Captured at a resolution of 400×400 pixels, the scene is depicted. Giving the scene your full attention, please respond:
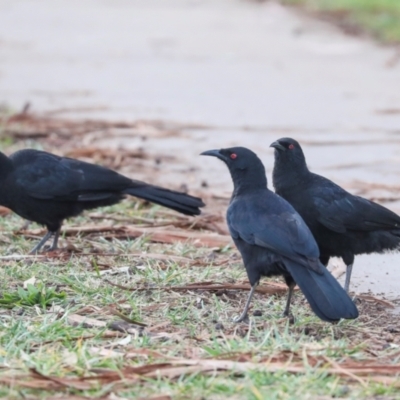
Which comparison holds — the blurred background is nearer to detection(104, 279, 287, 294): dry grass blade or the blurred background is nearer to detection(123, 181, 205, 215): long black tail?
detection(104, 279, 287, 294): dry grass blade

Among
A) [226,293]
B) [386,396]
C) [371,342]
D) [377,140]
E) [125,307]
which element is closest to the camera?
[386,396]

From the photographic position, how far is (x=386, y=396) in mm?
4285

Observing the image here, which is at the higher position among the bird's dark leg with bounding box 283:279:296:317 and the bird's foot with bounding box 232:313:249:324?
the bird's dark leg with bounding box 283:279:296:317

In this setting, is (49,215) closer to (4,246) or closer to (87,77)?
(4,246)

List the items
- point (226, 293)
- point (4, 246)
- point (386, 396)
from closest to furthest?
point (386, 396), point (226, 293), point (4, 246)

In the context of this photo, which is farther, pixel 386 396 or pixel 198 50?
pixel 198 50

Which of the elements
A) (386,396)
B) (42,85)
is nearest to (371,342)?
(386,396)

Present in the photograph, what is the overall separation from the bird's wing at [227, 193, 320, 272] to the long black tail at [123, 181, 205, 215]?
148 cm

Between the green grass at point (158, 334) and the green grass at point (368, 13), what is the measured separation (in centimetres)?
1143

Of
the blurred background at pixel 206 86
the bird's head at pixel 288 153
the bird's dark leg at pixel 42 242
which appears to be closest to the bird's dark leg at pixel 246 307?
the bird's head at pixel 288 153

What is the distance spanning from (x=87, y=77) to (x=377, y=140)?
230 inches

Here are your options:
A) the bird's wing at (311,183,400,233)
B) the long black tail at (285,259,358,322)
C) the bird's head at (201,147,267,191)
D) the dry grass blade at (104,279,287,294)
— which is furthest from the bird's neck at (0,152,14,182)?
the long black tail at (285,259,358,322)

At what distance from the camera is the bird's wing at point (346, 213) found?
20.2ft

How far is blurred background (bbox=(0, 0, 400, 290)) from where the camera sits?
33.1ft
